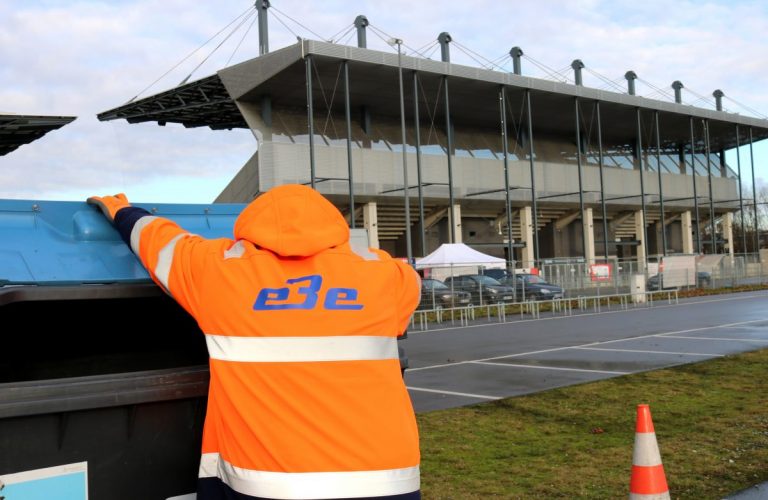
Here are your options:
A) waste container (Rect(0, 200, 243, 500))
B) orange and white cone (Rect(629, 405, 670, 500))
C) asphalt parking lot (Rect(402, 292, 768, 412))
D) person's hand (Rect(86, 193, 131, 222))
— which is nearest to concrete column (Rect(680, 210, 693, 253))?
asphalt parking lot (Rect(402, 292, 768, 412))

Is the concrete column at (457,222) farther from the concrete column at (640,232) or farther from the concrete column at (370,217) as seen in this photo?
the concrete column at (640,232)

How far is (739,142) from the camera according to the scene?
56.9 meters

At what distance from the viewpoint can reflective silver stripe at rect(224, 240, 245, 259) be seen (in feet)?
8.02

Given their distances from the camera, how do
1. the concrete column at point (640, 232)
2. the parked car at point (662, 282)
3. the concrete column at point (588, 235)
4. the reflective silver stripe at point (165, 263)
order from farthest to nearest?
the concrete column at point (640, 232) → the concrete column at point (588, 235) → the parked car at point (662, 282) → the reflective silver stripe at point (165, 263)

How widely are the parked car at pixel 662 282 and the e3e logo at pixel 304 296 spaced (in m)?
32.5

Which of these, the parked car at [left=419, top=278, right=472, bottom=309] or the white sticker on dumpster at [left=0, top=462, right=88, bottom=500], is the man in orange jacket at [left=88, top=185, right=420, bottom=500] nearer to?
the white sticker on dumpster at [left=0, top=462, right=88, bottom=500]

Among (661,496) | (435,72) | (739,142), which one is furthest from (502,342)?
(739,142)

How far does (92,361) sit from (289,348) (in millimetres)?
1741

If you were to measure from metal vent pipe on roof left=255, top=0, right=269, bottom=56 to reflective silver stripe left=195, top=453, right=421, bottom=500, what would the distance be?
111 ft

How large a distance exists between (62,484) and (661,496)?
109 inches

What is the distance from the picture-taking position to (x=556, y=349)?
1402 centimetres

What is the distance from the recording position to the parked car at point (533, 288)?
89.1 feet

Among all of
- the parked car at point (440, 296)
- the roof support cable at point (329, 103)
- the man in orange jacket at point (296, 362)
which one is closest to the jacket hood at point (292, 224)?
the man in orange jacket at point (296, 362)

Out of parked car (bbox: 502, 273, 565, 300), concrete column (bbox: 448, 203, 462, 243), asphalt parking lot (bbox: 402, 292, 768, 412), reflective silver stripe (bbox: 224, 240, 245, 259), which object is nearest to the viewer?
reflective silver stripe (bbox: 224, 240, 245, 259)
